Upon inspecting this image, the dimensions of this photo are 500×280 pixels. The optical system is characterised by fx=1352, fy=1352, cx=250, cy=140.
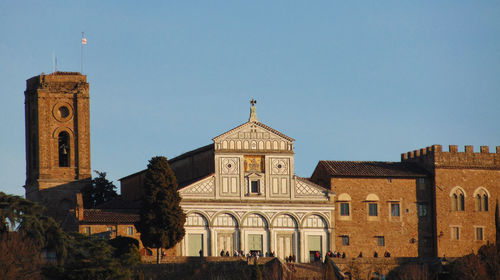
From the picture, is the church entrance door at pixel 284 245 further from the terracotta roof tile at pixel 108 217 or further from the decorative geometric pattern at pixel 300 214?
the terracotta roof tile at pixel 108 217

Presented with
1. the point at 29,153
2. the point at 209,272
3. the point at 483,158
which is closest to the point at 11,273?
the point at 209,272

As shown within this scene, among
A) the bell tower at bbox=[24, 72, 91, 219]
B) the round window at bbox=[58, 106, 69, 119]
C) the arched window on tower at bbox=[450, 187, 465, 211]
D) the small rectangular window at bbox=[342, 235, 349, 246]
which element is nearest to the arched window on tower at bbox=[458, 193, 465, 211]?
the arched window on tower at bbox=[450, 187, 465, 211]

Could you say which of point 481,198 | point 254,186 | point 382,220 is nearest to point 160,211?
point 254,186

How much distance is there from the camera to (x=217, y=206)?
86562mm

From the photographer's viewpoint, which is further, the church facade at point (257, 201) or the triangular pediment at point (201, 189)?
the church facade at point (257, 201)

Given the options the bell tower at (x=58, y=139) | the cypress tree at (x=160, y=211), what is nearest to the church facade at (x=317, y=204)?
the bell tower at (x=58, y=139)

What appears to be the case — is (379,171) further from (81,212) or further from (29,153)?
(29,153)

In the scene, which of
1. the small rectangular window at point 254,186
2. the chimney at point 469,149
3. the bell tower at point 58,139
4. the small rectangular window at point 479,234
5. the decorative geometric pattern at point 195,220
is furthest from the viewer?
the bell tower at point 58,139

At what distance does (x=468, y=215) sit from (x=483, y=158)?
14.0 ft

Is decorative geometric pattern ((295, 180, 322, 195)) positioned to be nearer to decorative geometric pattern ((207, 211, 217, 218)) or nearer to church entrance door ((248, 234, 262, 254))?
church entrance door ((248, 234, 262, 254))

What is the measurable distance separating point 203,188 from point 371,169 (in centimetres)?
1207

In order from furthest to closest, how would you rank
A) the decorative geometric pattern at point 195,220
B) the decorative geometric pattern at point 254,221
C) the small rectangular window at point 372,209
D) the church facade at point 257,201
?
the small rectangular window at point 372,209
the decorative geometric pattern at point 254,221
the church facade at point 257,201
the decorative geometric pattern at point 195,220

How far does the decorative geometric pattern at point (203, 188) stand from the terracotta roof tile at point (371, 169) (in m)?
8.34

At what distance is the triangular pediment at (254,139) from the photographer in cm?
8750
